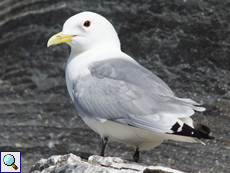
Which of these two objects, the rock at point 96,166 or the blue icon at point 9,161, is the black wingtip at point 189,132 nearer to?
the rock at point 96,166

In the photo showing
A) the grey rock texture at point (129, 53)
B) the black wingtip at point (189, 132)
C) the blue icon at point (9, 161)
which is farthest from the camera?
the grey rock texture at point (129, 53)

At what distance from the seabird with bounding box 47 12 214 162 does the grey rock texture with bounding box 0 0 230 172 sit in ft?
3.96

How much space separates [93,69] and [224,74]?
1.74 metres

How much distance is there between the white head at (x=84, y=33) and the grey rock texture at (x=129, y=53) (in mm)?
1257

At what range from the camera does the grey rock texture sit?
3682 mm

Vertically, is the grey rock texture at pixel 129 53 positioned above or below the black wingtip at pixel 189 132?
above

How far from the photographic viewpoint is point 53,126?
410 cm

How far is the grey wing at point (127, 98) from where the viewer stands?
7.27 feet

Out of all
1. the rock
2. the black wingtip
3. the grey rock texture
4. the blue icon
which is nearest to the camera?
the rock

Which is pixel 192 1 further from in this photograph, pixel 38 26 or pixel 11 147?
pixel 11 147

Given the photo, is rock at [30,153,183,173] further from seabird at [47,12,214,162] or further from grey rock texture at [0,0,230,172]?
grey rock texture at [0,0,230,172]

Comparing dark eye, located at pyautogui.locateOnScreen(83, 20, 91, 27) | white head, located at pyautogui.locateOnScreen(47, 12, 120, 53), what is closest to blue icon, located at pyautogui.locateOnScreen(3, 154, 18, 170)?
white head, located at pyautogui.locateOnScreen(47, 12, 120, 53)

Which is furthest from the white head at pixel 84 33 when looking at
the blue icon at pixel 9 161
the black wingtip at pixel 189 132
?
the black wingtip at pixel 189 132

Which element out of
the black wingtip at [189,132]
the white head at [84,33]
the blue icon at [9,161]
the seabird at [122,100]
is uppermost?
the white head at [84,33]
